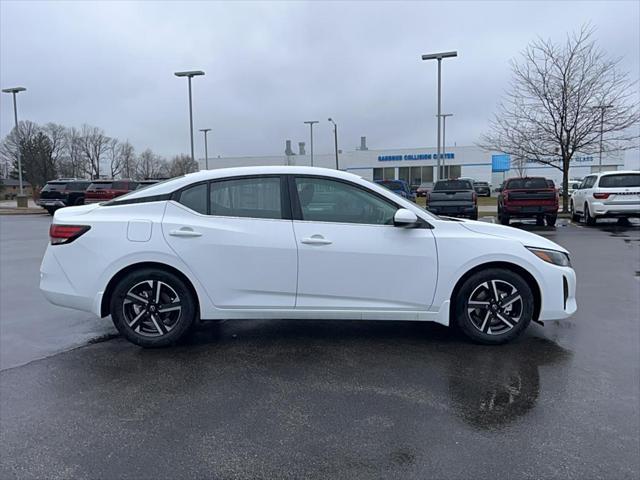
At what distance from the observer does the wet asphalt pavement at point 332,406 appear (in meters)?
2.78

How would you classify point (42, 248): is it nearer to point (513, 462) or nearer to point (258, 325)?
point (258, 325)

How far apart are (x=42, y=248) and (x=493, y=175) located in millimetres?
61950

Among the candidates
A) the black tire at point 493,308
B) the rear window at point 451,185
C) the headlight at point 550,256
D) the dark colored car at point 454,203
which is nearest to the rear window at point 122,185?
the rear window at point 451,185

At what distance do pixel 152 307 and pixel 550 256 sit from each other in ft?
12.0

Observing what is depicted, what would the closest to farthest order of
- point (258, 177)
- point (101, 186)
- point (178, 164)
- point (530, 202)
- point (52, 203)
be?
point (258, 177) < point (530, 202) < point (101, 186) < point (52, 203) < point (178, 164)

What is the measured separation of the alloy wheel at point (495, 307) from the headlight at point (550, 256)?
1.27 ft

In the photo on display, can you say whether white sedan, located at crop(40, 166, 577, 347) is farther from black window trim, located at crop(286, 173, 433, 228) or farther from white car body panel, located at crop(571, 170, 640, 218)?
white car body panel, located at crop(571, 170, 640, 218)

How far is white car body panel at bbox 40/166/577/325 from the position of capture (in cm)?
438

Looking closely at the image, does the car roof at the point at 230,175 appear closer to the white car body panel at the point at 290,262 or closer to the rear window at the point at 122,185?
the white car body panel at the point at 290,262

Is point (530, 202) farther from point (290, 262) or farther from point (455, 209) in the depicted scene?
point (290, 262)

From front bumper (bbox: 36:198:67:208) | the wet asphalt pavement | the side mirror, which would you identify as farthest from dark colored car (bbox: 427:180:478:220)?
front bumper (bbox: 36:198:67:208)

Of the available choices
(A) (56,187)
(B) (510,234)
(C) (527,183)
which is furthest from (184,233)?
(A) (56,187)

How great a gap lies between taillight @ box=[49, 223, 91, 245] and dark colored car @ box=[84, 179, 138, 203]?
62.5 ft

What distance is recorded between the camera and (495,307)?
4527 millimetres
